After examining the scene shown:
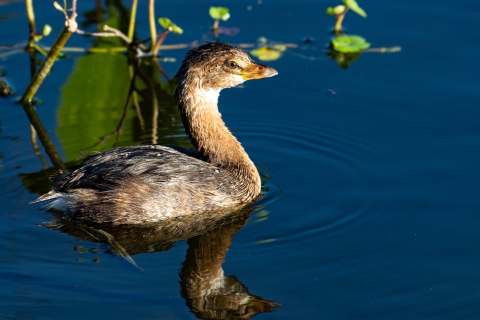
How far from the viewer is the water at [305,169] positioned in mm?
6090

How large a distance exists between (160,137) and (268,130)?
1.13 metres

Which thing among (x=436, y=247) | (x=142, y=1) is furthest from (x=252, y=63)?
(x=142, y=1)

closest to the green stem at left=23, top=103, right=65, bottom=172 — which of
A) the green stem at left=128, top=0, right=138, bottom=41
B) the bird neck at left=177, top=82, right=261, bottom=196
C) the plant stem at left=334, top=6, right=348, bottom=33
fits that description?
the bird neck at left=177, top=82, right=261, bottom=196

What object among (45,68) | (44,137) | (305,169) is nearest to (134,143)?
(44,137)

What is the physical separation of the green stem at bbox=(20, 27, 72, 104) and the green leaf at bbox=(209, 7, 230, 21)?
2.12 metres

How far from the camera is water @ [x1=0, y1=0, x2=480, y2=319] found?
240 inches

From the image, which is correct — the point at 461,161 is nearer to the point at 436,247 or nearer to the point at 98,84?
the point at 436,247

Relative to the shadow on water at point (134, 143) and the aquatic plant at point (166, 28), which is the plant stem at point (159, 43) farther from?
the shadow on water at point (134, 143)

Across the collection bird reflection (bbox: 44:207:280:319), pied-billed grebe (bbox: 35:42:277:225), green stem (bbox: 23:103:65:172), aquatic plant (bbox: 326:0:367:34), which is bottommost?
bird reflection (bbox: 44:207:280:319)

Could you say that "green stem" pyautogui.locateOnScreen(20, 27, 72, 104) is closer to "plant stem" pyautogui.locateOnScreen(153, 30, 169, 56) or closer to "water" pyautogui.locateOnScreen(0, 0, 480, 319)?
"water" pyautogui.locateOnScreen(0, 0, 480, 319)

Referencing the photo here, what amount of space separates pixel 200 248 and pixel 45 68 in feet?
10.6

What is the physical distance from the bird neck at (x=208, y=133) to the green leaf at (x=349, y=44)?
2.80 meters

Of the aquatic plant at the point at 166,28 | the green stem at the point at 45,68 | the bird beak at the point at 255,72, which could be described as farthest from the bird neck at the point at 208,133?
the aquatic plant at the point at 166,28

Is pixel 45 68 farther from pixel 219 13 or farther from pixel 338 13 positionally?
pixel 338 13
